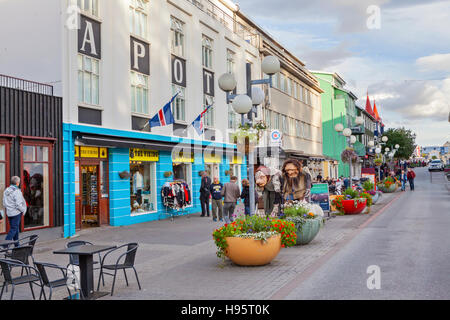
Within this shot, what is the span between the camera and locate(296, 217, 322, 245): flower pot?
36.3ft

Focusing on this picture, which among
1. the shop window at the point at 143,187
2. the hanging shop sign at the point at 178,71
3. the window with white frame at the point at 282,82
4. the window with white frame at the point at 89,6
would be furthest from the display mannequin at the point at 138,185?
the window with white frame at the point at 282,82

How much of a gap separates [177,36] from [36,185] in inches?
428

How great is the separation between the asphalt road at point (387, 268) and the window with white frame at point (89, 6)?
11370mm

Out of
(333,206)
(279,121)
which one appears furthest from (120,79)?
(279,121)

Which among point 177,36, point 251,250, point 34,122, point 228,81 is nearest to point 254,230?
point 251,250

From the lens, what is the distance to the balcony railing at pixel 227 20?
25828 mm

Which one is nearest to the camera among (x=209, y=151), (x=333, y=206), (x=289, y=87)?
(x=333, y=206)

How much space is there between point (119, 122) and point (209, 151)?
756 cm

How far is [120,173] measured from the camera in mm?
17156

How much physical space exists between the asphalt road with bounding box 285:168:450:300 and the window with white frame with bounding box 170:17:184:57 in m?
12.3

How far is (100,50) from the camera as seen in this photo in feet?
54.1

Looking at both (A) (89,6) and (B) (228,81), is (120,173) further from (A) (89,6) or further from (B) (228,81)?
(B) (228,81)

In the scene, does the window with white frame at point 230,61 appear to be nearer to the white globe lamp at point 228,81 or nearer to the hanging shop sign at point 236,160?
the hanging shop sign at point 236,160
